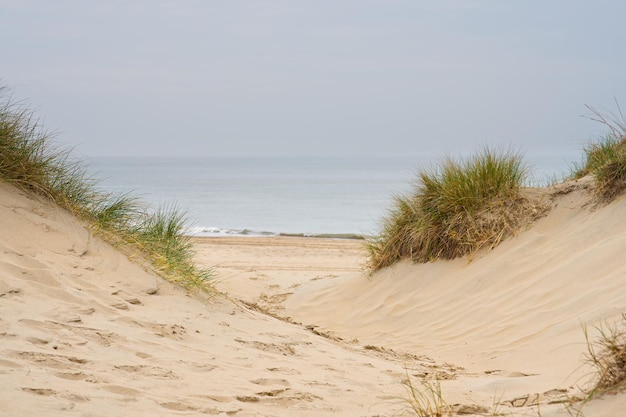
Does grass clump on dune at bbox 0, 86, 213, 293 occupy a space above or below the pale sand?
above

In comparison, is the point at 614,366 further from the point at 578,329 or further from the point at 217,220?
the point at 217,220

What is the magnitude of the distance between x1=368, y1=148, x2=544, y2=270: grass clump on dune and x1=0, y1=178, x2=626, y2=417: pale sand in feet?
0.83

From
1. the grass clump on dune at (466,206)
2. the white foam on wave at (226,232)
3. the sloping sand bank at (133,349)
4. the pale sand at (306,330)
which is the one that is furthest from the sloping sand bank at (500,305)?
the white foam on wave at (226,232)

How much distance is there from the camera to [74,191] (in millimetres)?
6777

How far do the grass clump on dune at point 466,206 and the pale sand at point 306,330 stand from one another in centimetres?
25

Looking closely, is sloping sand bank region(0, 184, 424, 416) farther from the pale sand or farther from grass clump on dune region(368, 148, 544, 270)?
grass clump on dune region(368, 148, 544, 270)

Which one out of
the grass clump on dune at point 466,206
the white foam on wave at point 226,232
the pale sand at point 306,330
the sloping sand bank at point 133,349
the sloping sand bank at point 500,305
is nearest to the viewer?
the sloping sand bank at point 133,349

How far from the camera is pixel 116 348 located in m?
4.31

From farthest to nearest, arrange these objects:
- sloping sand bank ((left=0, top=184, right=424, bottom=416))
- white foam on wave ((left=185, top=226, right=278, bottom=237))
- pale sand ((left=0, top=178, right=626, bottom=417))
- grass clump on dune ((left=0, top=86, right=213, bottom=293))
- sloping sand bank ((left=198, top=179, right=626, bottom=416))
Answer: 1. white foam on wave ((left=185, top=226, right=278, bottom=237))
2. grass clump on dune ((left=0, top=86, right=213, bottom=293))
3. sloping sand bank ((left=198, top=179, right=626, bottom=416))
4. pale sand ((left=0, top=178, right=626, bottom=417))
5. sloping sand bank ((left=0, top=184, right=424, bottom=416))

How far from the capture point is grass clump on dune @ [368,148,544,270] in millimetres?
8273

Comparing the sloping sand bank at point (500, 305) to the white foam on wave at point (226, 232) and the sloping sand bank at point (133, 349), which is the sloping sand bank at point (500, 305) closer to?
the sloping sand bank at point (133, 349)

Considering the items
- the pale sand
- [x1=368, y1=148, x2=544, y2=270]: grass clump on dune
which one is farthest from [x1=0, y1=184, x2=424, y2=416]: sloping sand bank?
[x1=368, y1=148, x2=544, y2=270]: grass clump on dune

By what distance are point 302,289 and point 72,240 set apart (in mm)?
4245

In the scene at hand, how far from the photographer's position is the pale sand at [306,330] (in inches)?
145
